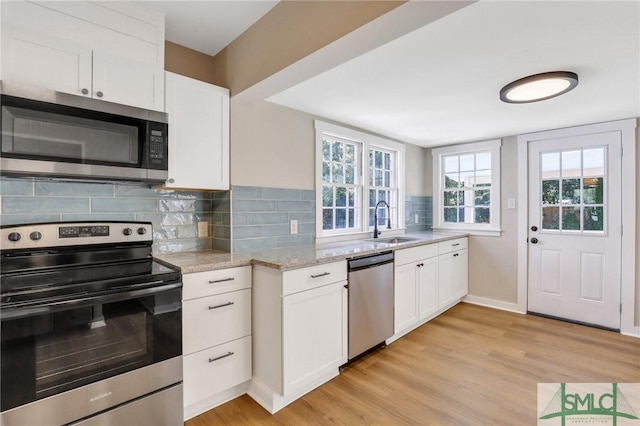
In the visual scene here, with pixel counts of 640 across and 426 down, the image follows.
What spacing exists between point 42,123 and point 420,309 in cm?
318

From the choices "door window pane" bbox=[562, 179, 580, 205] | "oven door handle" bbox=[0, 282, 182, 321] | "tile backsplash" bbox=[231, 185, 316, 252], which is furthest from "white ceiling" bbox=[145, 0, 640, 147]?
"oven door handle" bbox=[0, 282, 182, 321]

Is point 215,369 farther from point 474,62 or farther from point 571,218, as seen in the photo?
point 571,218

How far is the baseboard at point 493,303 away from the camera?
12.1ft

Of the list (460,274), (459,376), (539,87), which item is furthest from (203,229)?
(460,274)

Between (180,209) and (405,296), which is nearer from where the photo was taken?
(180,209)

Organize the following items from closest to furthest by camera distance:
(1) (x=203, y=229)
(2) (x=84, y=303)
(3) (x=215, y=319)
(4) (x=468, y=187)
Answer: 1. (2) (x=84, y=303)
2. (3) (x=215, y=319)
3. (1) (x=203, y=229)
4. (4) (x=468, y=187)

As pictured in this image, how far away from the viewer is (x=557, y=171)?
11.4 feet

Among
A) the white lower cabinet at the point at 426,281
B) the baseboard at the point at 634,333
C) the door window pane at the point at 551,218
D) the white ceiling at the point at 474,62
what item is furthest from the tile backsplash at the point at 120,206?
the baseboard at the point at 634,333

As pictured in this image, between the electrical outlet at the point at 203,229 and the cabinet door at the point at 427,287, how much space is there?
6.67 ft

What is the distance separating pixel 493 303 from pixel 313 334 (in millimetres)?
2909

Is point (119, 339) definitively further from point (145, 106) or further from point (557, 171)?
point (557, 171)

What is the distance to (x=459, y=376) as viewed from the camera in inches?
89.0

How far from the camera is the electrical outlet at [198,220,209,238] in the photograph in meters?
2.37

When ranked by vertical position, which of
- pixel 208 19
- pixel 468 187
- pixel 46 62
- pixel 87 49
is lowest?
pixel 468 187
